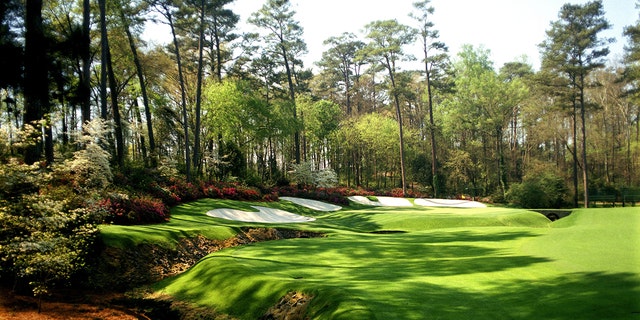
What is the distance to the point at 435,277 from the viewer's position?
637 centimetres

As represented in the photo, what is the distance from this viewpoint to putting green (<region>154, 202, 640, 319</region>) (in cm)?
452

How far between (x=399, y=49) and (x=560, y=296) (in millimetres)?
33419

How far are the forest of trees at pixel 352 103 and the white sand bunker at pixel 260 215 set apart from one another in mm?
5755

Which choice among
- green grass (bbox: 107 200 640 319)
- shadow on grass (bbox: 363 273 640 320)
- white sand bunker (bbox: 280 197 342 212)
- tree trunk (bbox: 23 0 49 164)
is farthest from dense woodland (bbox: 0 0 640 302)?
shadow on grass (bbox: 363 273 640 320)

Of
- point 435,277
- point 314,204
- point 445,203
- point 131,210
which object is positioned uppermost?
point 131,210

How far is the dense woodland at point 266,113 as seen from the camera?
368 inches

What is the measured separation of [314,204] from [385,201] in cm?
813

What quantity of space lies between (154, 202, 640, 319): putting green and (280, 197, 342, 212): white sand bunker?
15.2 m

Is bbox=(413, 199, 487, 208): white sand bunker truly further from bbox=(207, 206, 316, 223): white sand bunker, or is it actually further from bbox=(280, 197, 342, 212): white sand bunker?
bbox=(207, 206, 316, 223): white sand bunker

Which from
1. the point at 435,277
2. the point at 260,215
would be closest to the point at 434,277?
the point at 435,277

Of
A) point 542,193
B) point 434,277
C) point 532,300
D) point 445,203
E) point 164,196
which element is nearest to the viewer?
point 532,300

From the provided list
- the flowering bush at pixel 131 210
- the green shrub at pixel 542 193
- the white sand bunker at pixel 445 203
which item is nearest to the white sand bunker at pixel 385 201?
the white sand bunker at pixel 445 203

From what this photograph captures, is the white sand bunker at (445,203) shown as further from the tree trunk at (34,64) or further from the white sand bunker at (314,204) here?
the tree trunk at (34,64)

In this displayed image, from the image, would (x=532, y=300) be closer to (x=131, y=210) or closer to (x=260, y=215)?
(x=131, y=210)
